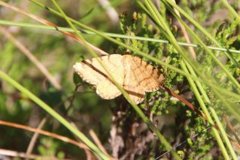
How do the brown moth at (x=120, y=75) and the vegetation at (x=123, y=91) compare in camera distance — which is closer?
the vegetation at (x=123, y=91)

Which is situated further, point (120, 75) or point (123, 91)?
point (120, 75)

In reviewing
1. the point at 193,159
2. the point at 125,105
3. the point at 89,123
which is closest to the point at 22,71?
the point at 89,123

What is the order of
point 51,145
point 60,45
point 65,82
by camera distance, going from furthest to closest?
point 60,45
point 65,82
point 51,145

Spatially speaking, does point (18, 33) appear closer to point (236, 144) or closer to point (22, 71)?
point (22, 71)

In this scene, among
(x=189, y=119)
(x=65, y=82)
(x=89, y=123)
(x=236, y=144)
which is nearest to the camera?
(x=236, y=144)
